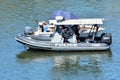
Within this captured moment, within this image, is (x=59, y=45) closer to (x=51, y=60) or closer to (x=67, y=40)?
(x=67, y=40)

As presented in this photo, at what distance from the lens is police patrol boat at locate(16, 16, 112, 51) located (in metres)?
29.9

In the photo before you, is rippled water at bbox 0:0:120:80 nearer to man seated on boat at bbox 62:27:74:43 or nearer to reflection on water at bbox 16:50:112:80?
reflection on water at bbox 16:50:112:80

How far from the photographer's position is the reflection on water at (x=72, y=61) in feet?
87.5

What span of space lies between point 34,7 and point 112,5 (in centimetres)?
593

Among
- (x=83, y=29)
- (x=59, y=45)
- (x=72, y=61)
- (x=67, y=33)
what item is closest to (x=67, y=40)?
(x=67, y=33)

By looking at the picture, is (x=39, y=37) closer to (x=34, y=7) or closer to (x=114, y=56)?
(x=114, y=56)

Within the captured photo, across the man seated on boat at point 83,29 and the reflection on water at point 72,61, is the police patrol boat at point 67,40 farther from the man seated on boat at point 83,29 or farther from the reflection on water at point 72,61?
the man seated on boat at point 83,29

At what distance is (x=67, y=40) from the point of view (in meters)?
30.3

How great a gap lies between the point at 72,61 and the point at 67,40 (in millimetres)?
1785

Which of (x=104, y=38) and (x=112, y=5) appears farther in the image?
(x=112, y=5)

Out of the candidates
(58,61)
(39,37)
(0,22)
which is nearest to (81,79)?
(58,61)

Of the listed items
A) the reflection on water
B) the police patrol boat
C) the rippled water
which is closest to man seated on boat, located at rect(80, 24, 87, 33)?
the police patrol boat

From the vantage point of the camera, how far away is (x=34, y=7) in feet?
141

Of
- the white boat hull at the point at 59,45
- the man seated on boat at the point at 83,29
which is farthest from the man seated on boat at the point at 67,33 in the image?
the man seated on boat at the point at 83,29
